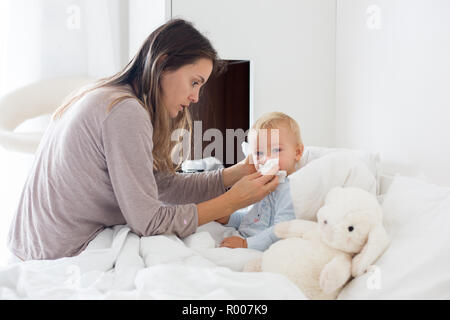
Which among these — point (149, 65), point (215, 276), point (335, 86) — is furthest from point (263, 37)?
point (215, 276)

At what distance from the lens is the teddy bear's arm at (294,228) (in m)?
0.98

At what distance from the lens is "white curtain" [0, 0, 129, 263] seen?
254 cm

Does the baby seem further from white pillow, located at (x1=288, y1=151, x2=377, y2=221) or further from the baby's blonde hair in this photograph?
white pillow, located at (x1=288, y1=151, x2=377, y2=221)

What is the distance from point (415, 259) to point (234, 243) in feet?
1.51

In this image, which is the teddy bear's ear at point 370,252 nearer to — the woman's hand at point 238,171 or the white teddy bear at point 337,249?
the white teddy bear at point 337,249

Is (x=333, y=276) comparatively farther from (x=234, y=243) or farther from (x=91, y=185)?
(x=91, y=185)

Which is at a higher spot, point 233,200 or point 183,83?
point 183,83

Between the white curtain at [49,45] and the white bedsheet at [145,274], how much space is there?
1675mm

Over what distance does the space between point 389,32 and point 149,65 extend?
903 mm

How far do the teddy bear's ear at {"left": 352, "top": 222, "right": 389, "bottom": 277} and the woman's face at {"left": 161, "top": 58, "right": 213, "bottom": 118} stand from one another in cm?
66

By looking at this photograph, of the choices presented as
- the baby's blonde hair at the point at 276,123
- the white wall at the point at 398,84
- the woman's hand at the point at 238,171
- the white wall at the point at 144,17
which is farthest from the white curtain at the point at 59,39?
the baby's blonde hair at the point at 276,123

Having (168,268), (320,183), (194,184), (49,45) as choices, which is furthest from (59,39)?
(168,268)

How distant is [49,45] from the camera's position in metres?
2.64
